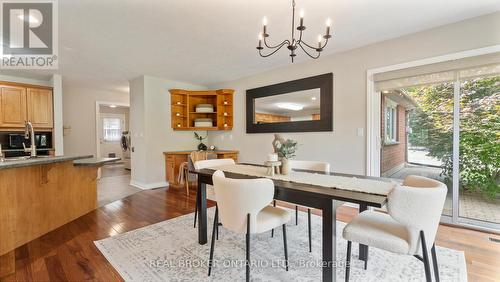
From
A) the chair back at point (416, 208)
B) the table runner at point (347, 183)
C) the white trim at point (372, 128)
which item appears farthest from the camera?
the white trim at point (372, 128)

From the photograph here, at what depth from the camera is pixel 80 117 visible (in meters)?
5.80

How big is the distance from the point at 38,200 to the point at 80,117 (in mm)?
3931

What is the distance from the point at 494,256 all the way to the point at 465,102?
1722 mm

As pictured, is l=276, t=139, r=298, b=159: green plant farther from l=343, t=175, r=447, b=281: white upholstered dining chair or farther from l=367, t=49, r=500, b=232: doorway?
l=367, t=49, r=500, b=232: doorway

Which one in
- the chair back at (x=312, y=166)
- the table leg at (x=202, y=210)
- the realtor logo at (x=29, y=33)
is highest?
the realtor logo at (x=29, y=33)

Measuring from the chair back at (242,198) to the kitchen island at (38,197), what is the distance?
192 cm

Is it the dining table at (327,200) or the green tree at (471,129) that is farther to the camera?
the green tree at (471,129)

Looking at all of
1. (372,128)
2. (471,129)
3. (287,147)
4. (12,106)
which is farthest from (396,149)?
(12,106)

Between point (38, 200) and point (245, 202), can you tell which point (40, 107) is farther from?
point (245, 202)

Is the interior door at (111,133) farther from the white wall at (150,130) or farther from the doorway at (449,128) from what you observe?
the doorway at (449,128)

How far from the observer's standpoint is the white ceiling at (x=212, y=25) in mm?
2244

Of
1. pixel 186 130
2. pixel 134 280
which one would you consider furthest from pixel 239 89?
pixel 134 280

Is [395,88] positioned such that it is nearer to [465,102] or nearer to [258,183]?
[465,102]

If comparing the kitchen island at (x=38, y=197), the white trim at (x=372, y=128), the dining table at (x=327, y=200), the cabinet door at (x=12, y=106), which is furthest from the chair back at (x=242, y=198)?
the cabinet door at (x=12, y=106)
